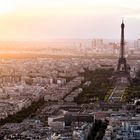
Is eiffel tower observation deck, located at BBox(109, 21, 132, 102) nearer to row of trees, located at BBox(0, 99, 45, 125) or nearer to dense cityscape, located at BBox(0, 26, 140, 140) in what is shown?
dense cityscape, located at BBox(0, 26, 140, 140)

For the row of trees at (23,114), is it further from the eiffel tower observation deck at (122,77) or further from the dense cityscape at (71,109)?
the eiffel tower observation deck at (122,77)

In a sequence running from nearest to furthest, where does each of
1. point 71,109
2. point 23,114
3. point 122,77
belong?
point 23,114 < point 71,109 < point 122,77

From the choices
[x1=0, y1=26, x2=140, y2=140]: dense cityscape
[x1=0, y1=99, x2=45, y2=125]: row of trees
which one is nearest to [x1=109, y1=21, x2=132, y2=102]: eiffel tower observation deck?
[x1=0, y1=26, x2=140, y2=140]: dense cityscape

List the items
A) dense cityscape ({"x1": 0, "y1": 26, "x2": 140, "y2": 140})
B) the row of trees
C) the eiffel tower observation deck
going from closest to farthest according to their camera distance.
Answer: dense cityscape ({"x1": 0, "y1": 26, "x2": 140, "y2": 140}), the row of trees, the eiffel tower observation deck

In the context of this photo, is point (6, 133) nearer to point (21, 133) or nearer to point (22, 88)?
point (21, 133)

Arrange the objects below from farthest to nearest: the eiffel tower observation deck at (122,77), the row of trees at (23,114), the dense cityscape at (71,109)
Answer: the eiffel tower observation deck at (122,77) < the row of trees at (23,114) < the dense cityscape at (71,109)

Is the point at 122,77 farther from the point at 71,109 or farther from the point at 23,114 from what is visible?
the point at 23,114

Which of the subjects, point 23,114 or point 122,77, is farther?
point 122,77

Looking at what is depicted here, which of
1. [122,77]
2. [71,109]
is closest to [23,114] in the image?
[71,109]

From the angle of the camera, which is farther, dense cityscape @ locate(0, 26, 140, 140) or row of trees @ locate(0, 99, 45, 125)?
row of trees @ locate(0, 99, 45, 125)

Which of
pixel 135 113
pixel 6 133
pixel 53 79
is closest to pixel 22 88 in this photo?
pixel 53 79

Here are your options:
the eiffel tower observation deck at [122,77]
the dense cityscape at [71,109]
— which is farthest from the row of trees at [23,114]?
the eiffel tower observation deck at [122,77]
